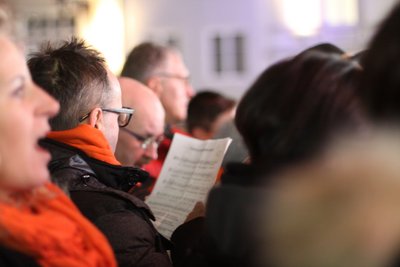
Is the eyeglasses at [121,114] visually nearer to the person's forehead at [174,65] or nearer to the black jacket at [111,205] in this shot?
the black jacket at [111,205]

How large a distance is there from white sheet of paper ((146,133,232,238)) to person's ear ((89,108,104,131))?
39cm

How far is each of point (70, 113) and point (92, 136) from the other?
0.48 ft

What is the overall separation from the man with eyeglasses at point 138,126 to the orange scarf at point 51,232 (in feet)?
5.58

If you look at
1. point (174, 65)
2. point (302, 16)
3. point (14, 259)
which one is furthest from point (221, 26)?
point (14, 259)

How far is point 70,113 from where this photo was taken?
2.33m

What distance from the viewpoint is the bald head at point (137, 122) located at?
341 centimetres

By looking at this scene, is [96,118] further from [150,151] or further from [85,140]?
[150,151]

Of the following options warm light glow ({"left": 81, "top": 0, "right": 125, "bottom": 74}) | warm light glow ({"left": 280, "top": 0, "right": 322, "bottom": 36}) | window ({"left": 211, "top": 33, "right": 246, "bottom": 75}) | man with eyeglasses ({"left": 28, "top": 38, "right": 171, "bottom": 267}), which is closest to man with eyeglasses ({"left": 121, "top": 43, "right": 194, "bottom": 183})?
man with eyeglasses ({"left": 28, "top": 38, "right": 171, "bottom": 267})

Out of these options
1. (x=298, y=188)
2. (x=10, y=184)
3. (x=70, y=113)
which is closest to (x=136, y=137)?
(x=70, y=113)

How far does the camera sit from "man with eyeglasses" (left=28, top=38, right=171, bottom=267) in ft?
6.81

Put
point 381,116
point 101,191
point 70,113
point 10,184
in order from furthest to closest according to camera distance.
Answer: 1. point 70,113
2. point 101,191
3. point 10,184
4. point 381,116

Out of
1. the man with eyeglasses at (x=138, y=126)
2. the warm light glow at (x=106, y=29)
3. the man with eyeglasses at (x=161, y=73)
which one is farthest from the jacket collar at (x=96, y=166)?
the warm light glow at (x=106, y=29)

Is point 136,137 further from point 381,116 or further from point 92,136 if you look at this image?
point 381,116

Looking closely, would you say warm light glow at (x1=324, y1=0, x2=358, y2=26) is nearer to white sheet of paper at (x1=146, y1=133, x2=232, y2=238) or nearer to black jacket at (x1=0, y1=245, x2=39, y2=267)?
white sheet of paper at (x1=146, y1=133, x2=232, y2=238)
